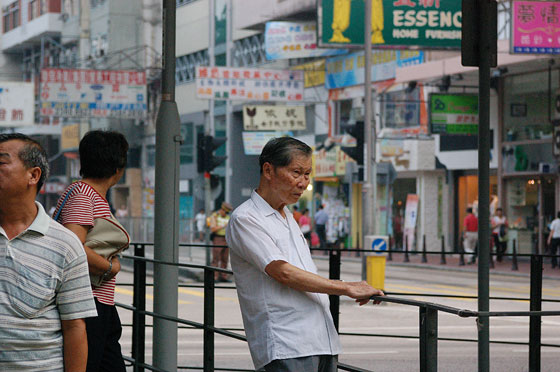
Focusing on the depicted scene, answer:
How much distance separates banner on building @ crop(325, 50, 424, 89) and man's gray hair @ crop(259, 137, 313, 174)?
33.9 m

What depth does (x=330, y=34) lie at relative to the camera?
3331 centimetres

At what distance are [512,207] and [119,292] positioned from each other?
16987 mm

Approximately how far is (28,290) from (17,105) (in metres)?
47.0

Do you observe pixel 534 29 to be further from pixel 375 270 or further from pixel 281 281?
pixel 281 281

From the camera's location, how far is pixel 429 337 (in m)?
4.14

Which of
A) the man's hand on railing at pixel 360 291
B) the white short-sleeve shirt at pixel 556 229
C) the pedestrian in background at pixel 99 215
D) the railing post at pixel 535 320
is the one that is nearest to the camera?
the man's hand on railing at pixel 360 291

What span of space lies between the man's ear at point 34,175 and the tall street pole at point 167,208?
4.09m

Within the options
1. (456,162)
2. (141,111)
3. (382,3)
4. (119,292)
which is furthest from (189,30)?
(119,292)

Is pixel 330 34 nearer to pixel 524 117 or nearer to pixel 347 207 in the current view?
pixel 524 117

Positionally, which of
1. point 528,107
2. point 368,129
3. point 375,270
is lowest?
point 375,270

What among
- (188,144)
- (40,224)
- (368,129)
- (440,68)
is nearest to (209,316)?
(40,224)

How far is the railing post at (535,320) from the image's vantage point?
7.13m

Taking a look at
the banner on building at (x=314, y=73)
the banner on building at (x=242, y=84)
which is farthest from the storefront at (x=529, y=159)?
the banner on building at (x=314, y=73)

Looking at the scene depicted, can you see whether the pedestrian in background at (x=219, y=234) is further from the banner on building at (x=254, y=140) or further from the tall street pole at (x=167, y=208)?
the banner on building at (x=254, y=140)
